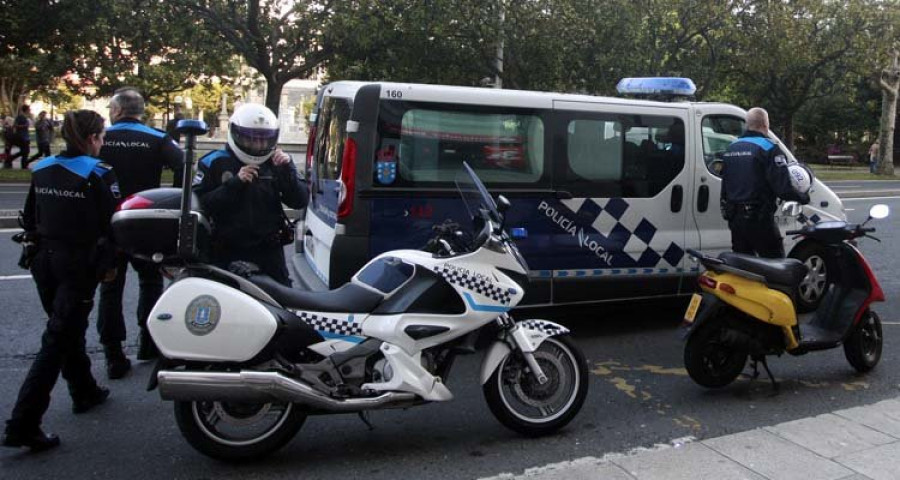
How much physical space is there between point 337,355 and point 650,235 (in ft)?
11.3

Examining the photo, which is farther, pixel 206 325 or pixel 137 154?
pixel 137 154

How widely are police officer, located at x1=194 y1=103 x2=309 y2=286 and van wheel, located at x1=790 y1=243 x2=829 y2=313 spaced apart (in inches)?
195

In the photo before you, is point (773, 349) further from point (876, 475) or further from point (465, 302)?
point (465, 302)

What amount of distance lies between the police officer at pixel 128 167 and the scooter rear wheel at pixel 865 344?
468 cm

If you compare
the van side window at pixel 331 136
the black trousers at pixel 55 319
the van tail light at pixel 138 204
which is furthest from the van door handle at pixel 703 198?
the black trousers at pixel 55 319

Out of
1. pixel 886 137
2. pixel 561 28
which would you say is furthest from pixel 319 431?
pixel 886 137

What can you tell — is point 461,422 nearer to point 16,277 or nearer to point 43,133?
point 16,277

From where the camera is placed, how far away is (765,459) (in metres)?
3.77

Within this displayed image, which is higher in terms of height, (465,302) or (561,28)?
(561,28)

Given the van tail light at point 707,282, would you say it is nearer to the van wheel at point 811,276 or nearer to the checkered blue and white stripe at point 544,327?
the checkered blue and white stripe at point 544,327

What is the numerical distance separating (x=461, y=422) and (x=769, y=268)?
217cm

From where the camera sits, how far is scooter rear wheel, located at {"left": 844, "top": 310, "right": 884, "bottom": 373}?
530cm

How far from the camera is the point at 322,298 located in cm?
378

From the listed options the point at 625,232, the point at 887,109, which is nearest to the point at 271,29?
the point at 625,232
